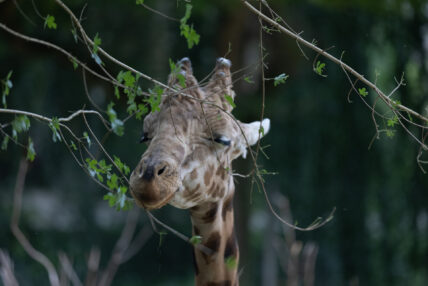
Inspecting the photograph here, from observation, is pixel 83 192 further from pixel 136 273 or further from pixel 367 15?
pixel 367 15

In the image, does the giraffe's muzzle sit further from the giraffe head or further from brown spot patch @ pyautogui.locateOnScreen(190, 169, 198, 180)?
brown spot patch @ pyautogui.locateOnScreen(190, 169, 198, 180)

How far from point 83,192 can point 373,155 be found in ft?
10.5

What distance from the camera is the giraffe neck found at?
197cm

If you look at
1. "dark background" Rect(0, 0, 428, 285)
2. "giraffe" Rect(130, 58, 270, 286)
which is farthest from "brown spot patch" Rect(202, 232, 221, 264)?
"dark background" Rect(0, 0, 428, 285)

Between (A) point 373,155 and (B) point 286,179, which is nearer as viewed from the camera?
(A) point 373,155

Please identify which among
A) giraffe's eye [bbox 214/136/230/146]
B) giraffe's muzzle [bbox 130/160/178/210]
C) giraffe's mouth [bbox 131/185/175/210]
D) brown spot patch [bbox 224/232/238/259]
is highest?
giraffe's eye [bbox 214/136/230/146]

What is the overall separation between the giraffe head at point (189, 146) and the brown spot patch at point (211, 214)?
0.03 m

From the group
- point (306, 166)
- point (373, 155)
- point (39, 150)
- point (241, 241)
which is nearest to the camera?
point (241, 241)

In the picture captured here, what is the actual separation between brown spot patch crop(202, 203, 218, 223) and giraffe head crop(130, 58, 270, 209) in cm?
3

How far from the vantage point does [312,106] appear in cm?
641

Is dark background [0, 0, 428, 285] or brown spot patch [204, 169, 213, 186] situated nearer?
brown spot patch [204, 169, 213, 186]

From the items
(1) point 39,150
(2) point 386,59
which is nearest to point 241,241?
(2) point 386,59

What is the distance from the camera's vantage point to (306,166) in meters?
6.45

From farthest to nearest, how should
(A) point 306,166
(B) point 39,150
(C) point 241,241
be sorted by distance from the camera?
(B) point 39,150 < (A) point 306,166 < (C) point 241,241
